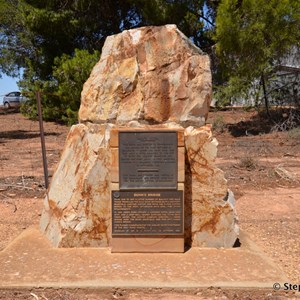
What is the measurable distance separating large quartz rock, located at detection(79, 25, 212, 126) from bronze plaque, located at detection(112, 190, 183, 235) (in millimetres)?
842

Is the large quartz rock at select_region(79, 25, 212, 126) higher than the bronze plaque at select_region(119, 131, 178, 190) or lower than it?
higher

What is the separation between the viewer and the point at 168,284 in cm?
382

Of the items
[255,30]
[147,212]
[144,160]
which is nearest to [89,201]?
[147,212]

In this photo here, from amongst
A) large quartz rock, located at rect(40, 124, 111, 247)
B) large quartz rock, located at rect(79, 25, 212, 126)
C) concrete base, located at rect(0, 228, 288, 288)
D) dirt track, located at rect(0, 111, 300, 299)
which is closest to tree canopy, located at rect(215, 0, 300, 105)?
dirt track, located at rect(0, 111, 300, 299)

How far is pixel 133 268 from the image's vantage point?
13.7ft

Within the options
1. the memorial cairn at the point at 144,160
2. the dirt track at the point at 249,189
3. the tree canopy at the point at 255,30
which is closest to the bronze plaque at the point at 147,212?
the memorial cairn at the point at 144,160

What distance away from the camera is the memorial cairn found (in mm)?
4574

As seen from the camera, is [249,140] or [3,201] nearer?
[3,201]

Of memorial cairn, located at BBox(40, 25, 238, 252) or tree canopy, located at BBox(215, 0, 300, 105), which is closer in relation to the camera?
memorial cairn, located at BBox(40, 25, 238, 252)

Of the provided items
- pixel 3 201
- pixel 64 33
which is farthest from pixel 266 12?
pixel 3 201

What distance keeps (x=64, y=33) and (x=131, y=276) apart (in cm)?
1784

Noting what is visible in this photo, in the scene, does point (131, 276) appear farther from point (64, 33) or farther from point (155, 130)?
point (64, 33)

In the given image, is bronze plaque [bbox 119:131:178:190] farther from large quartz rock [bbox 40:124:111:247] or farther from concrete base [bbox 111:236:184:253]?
concrete base [bbox 111:236:184:253]

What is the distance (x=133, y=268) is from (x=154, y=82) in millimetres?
2001
